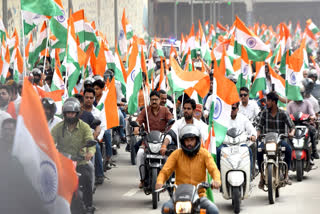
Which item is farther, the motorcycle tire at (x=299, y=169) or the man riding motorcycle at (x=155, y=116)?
the motorcycle tire at (x=299, y=169)

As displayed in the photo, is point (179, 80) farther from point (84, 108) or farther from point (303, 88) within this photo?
point (303, 88)

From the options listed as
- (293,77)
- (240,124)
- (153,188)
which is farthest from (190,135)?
(293,77)

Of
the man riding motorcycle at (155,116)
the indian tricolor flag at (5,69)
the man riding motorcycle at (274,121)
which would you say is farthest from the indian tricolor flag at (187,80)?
the indian tricolor flag at (5,69)

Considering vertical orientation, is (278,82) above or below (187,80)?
below

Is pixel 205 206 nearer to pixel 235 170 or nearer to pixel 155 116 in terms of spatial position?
pixel 235 170

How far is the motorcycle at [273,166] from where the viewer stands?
1304cm

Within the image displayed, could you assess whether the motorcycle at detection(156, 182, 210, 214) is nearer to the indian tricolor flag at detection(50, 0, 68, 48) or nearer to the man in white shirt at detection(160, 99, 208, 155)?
the man in white shirt at detection(160, 99, 208, 155)

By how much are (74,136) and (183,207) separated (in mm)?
3627

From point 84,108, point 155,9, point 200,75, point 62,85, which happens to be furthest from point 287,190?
point 155,9

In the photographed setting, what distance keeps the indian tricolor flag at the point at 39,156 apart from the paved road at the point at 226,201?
6448mm

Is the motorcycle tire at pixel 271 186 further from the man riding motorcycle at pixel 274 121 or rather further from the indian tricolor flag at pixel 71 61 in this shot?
the indian tricolor flag at pixel 71 61

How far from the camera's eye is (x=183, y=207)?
810 centimetres

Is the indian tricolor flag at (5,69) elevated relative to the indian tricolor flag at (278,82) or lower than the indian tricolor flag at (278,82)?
elevated

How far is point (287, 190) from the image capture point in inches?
574
